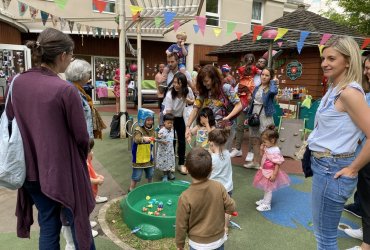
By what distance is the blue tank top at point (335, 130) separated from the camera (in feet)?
6.03

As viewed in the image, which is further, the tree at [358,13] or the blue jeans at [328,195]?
the tree at [358,13]

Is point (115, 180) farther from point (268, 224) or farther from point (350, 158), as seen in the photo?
point (350, 158)

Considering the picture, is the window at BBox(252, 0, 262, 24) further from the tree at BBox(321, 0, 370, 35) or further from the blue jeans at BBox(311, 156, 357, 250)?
the blue jeans at BBox(311, 156, 357, 250)

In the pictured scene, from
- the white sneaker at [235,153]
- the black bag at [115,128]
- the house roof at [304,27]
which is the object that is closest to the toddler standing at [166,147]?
the white sneaker at [235,153]

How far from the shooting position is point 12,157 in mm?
1716

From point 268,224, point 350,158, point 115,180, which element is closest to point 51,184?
point 350,158

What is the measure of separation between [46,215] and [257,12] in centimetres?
1917

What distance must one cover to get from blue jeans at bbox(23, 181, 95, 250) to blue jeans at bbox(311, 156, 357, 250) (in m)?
1.66

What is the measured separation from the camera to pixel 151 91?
1370 centimetres

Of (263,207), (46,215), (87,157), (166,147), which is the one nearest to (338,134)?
(87,157)

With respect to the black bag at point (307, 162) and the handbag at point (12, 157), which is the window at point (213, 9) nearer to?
the black bag at point (307, 162)

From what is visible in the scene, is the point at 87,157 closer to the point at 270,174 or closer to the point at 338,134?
the point at 338,134

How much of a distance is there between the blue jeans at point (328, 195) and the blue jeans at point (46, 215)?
65.4 inches

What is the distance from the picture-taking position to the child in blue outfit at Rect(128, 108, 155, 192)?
4000 millimetres
